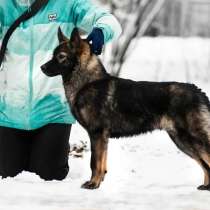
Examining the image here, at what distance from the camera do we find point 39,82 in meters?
5.27

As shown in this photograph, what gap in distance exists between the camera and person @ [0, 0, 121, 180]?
204 inches

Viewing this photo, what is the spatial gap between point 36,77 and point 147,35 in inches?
1128

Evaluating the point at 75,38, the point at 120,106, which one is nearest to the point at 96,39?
the point at 75,38

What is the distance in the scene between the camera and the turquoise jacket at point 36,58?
17.0ft

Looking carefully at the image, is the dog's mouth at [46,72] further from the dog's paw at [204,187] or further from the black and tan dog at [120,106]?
the dog's paw at [204,187]

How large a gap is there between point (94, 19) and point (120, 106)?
2.40ft

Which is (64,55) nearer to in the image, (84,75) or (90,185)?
(84,75)

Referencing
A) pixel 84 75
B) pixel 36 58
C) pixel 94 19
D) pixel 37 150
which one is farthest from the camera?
pixel 37 150

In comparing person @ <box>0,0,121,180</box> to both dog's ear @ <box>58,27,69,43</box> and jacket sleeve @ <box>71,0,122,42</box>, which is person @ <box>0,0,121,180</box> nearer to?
jacket sleeve @ <box>71,0,122,42</box>

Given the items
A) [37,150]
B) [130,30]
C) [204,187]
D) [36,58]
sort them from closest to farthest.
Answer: [204,187]
[36,58]
[37,150]
[130,30]

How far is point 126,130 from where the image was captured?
→ 501cm

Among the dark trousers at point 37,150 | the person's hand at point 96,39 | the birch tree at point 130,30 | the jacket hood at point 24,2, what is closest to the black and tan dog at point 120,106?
the person's hand at point 96,39

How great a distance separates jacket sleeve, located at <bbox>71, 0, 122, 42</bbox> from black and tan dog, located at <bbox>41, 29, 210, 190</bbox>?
193mm

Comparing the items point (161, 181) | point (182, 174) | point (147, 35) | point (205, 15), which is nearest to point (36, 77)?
point (161, 181)
